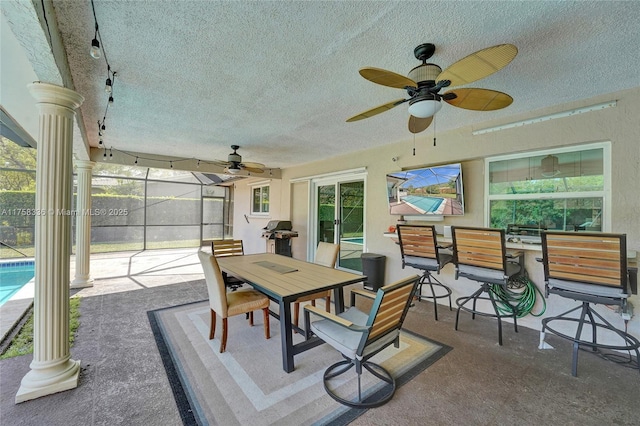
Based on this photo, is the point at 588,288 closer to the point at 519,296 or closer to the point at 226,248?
the point at 519,296

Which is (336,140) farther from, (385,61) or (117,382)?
(117,382)

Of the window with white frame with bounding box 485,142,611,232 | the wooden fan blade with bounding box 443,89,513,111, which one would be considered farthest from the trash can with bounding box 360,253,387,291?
the wooden fan blade with bounding box 443,89,513,111

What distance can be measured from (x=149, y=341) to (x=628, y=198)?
4.83 meters

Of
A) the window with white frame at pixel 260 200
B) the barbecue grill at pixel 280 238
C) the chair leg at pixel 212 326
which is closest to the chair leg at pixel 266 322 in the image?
the chair leg at pixel 212 326

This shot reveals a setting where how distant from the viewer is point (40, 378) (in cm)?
183

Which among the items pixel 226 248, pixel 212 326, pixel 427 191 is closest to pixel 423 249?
pixel 427 191

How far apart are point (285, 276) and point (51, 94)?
225 cm

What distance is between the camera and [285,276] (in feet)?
8.39

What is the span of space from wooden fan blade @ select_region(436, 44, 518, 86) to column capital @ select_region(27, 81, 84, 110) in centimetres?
259

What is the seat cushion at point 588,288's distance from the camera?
1.99 m

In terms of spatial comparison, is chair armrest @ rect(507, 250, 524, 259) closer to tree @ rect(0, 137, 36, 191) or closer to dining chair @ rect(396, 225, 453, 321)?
dining chair @ rect(396, 225, 453, 321)

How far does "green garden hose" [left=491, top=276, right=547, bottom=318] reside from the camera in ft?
9.75

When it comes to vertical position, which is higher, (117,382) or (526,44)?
(526,44)

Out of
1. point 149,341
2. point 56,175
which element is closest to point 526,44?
point 56,175
